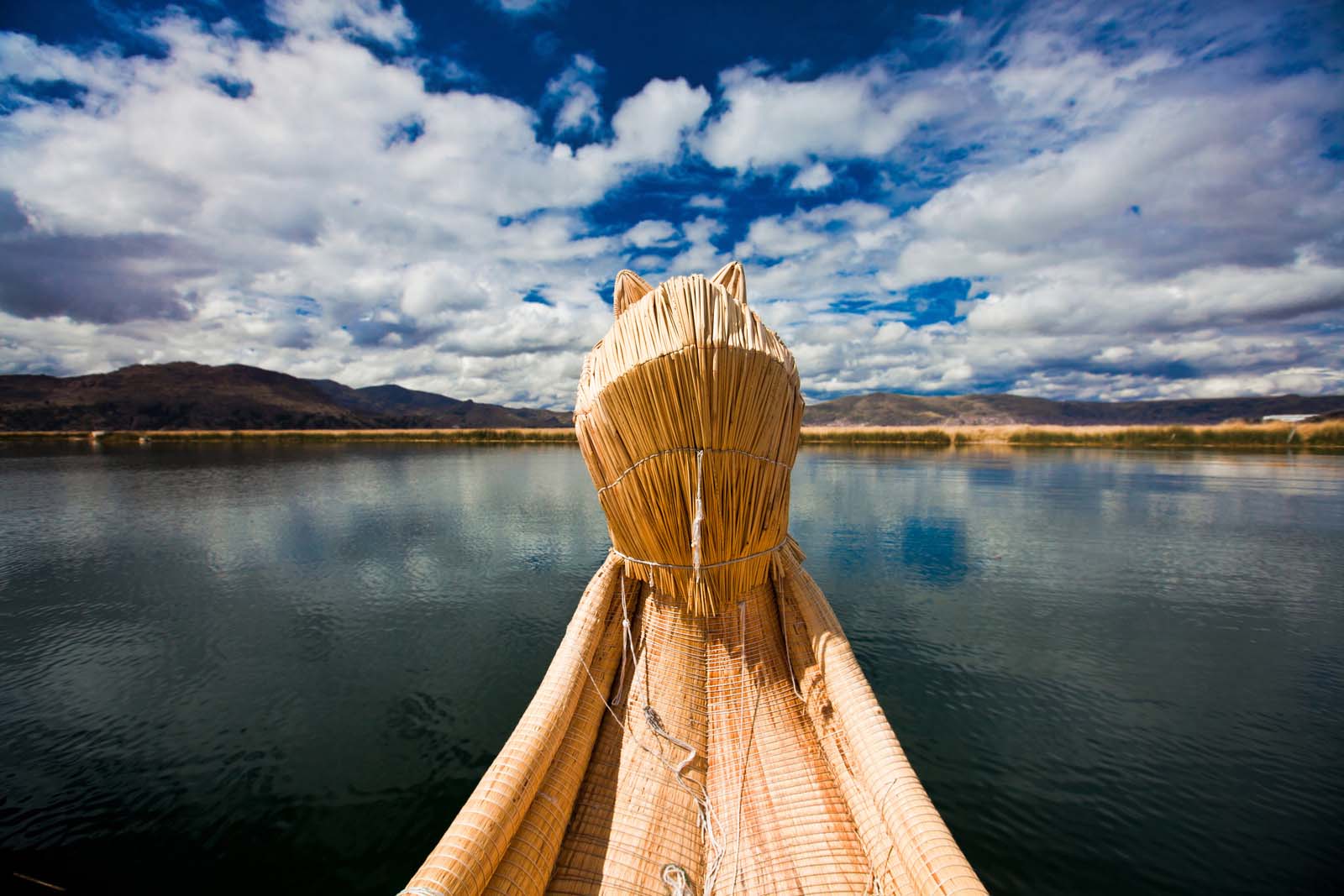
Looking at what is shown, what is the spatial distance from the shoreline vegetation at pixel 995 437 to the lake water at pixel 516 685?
157 ft

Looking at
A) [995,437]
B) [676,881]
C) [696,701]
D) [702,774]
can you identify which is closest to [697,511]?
[696,701]

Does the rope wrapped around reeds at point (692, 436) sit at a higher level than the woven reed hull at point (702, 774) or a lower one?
higher

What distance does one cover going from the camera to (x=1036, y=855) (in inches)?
177

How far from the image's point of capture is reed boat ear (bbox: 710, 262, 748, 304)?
12.3 feet

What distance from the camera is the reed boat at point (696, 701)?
253 cm

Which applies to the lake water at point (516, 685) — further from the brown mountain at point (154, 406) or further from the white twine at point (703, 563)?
the brown mountain at point (154, 406)

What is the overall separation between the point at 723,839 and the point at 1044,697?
633 cm

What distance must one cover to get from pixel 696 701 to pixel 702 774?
42 cm

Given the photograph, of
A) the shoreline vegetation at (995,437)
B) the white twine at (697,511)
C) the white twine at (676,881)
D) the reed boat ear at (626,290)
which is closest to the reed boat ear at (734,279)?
the reed boat ear at (626,290)

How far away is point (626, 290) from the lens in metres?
3.51

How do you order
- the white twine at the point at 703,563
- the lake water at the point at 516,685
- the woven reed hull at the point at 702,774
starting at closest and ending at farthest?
1. the woven reed hull at the point at 702,774
2. the white twine at the point at 703,563
3. the lake water at the point at 516,685

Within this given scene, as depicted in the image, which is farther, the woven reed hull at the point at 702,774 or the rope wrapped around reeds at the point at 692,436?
the rope wrapped around reeds at the point at 692,436

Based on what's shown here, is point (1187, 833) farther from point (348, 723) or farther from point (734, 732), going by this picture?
point (348, 723)

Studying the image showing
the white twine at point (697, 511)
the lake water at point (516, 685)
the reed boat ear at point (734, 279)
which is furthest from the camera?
the lake water at point (516, 685)
